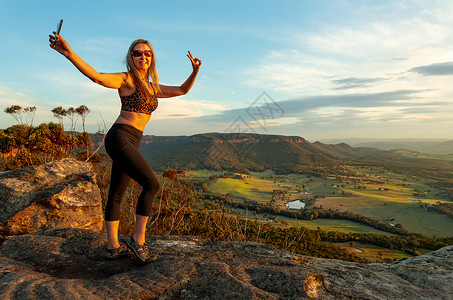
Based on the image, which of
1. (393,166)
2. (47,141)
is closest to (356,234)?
(47,141)

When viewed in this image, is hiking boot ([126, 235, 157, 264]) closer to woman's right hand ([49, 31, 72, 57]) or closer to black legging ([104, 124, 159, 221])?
black legging ([104, 124, 159, 221])

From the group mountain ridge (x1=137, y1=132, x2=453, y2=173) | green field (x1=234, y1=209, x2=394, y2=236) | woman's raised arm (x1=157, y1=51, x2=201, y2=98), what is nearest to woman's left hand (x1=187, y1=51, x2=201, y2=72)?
woman's raised arm (x1=157, y1=51, x2=201, y2=98)

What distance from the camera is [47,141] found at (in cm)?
1127

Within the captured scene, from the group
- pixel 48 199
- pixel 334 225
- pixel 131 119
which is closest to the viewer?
pixel 131 119

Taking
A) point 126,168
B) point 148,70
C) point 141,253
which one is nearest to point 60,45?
point 148,70

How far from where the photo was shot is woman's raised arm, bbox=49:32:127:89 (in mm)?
2316

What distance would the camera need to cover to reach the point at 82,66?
7.96 ft

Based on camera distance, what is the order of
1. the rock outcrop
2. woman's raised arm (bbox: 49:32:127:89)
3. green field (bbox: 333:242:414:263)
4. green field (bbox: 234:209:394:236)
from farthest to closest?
green field (bbox: 234:209:394:236), green field (bbox: 333:242:414:263), woman's raised arm (bbox: 49:32:127:89), the rock outcrop

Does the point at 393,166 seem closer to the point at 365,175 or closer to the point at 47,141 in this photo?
the point at 365,175

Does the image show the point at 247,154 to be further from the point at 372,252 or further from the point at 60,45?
the point at 60,45

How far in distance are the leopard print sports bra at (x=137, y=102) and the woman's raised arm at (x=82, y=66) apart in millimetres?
234

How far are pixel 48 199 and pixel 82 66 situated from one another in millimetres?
3638

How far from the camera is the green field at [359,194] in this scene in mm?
56453

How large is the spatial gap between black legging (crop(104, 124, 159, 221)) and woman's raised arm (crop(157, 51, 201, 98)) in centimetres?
74
